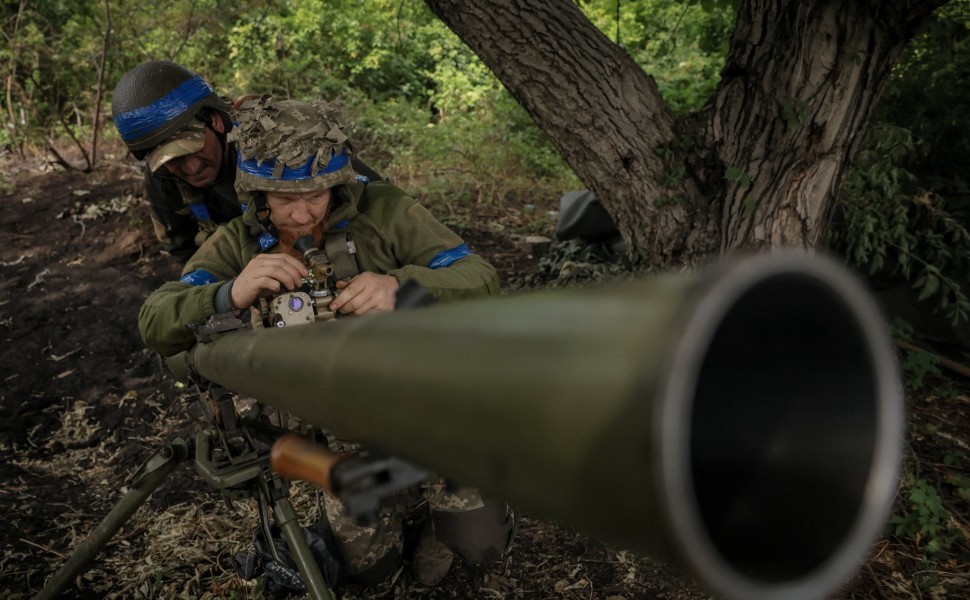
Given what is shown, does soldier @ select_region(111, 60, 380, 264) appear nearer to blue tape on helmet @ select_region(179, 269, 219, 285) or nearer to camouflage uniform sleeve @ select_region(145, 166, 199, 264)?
camouflage uniform sleeve @ select_region(145, 166, 199, 264)

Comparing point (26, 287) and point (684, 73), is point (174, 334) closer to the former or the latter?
point (26, 287)

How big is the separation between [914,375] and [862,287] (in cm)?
380

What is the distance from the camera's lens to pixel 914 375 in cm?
389

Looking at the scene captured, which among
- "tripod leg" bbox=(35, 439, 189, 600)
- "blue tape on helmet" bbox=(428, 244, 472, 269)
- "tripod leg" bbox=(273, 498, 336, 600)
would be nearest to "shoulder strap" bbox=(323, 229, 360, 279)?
"blue tape on helmet" bbox=(428, 244, 472, 269)

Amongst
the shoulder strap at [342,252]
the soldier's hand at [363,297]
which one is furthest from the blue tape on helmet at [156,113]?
the soldier's hand at [363,297]

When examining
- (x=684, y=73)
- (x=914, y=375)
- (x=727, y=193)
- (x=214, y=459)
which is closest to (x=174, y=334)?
(x=214, y=459)

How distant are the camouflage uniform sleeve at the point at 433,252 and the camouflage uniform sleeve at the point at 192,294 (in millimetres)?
521

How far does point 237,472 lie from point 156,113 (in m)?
1.79

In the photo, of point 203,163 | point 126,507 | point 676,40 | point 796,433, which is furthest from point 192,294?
point 676,40

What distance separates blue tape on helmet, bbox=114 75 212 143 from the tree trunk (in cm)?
120

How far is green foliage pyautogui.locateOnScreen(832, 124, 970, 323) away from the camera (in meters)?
3.67

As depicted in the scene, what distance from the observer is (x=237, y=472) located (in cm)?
217

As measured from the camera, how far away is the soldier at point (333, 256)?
2.05 metres

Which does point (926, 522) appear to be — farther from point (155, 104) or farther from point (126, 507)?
point (155, 104)
